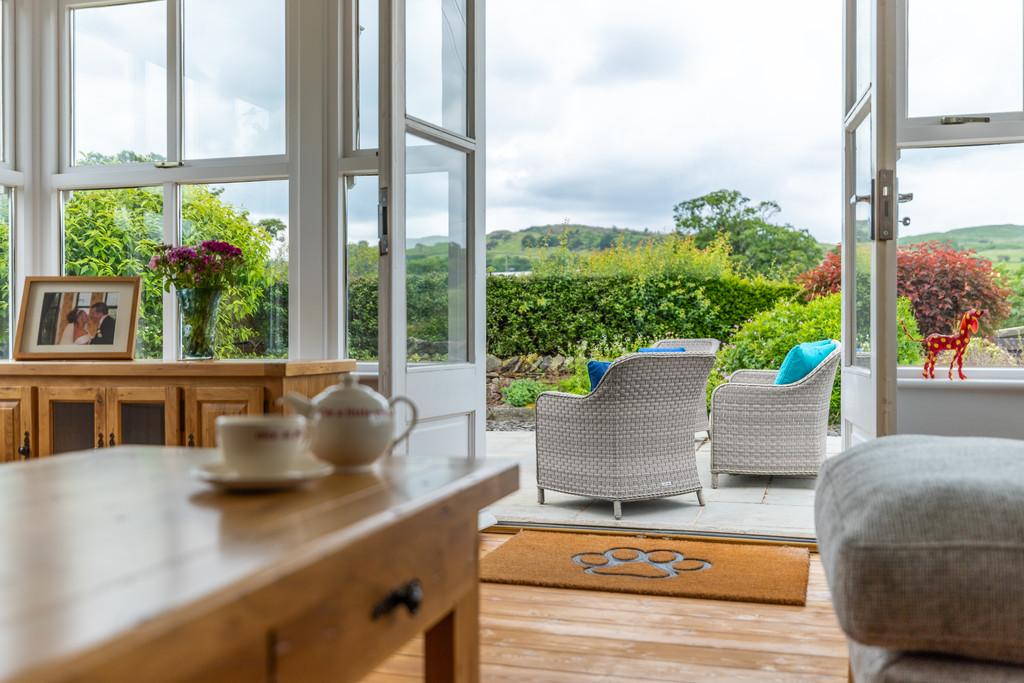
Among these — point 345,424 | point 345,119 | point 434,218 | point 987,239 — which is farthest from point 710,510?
point 345,424

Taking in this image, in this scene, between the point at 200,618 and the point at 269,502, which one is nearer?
the point at 200,618

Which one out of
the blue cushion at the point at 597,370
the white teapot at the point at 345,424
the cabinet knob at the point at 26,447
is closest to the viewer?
the white teapot at the point at 345,424

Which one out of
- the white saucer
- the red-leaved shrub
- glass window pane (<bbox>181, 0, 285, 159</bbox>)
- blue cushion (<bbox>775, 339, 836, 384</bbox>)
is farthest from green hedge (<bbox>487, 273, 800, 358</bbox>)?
the white saucer

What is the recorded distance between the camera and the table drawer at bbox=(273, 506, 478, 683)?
2.86 ft

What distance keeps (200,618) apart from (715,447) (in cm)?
462

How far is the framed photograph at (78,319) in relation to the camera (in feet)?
12.4

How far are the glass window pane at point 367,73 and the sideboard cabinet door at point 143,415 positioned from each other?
134cm

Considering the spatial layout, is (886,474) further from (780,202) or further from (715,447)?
(780,202)

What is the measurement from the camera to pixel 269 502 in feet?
3.55

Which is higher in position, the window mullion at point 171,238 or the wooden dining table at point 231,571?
the window mullion at point 171,238

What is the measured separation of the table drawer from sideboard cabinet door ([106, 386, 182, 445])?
94.9 inches

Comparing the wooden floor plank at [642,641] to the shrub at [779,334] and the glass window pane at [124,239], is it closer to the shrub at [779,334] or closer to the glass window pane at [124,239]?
the glass window pane at [124,239]

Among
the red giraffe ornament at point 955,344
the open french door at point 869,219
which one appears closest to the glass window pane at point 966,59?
the open french door at point 869,219

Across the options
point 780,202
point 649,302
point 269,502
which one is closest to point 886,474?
point 269,502
